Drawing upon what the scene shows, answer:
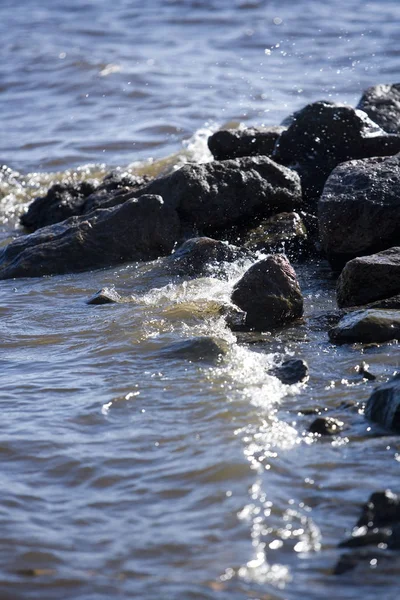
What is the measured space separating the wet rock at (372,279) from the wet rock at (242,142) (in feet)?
9.70

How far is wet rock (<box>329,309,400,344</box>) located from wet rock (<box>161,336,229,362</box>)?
2.09 ft

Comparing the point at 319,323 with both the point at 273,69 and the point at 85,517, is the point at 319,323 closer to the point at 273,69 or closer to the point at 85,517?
the point at 85,517

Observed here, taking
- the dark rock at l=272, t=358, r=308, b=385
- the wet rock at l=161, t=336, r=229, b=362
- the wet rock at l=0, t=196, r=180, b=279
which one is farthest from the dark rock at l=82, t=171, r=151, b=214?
the dark rock at l=272, t=358, r=308, b=385

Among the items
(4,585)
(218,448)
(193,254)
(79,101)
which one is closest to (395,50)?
(79,101)

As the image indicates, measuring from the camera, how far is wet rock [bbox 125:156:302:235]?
7086mm

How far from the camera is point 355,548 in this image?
302 cm

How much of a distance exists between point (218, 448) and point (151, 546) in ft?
2.43

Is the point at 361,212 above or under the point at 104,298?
above

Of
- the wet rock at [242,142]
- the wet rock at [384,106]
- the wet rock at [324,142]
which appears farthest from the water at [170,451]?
the wet rock at [384,106]

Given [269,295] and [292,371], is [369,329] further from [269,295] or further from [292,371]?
[269,295]

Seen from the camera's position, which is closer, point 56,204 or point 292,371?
point 292,371

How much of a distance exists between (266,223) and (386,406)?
3.45m

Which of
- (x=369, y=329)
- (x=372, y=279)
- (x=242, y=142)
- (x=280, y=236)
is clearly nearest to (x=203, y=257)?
(x=280, y=236)

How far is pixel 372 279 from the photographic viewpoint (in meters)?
5.47
